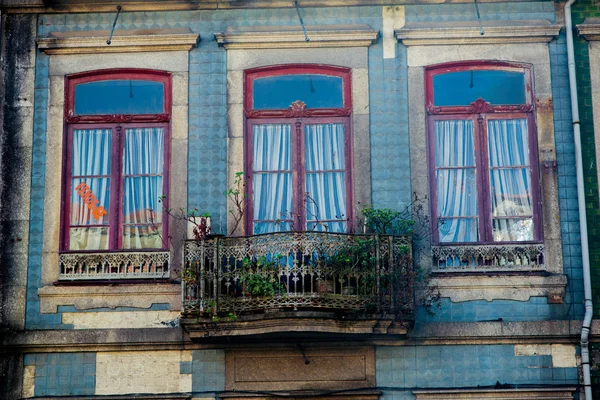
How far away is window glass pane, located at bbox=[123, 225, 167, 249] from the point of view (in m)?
14.6

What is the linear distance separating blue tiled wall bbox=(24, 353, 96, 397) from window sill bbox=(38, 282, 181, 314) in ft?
1.92

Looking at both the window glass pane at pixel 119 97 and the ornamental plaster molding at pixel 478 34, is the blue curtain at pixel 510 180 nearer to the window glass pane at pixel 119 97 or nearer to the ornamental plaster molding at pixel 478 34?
the ornamental plaster molding at pixel 478 34

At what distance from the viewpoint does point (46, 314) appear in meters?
14.2

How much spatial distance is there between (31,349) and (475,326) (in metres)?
5.38

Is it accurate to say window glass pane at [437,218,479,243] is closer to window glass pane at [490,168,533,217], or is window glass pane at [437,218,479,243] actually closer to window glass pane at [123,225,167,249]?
window glass pane at [490,168,533,217]

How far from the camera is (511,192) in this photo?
14.6 meters

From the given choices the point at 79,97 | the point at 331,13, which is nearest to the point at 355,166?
the point at 331,13

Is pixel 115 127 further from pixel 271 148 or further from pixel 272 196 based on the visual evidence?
pixel 272 196

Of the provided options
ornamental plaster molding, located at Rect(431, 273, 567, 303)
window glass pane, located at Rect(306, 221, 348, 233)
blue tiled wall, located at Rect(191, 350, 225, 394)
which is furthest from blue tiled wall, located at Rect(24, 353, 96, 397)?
ornamental plaster molding, located at Rect(431, 273, 567, 303)

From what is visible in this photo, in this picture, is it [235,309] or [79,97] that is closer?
[235,309]

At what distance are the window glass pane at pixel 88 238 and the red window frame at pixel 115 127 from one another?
6 cm

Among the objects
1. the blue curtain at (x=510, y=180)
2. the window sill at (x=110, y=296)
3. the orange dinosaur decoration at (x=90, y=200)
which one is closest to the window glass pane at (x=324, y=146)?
the blue curtain at (x=510, y=180)

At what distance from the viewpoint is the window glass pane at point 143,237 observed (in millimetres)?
14594

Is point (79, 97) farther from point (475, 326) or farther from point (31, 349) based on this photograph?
point (475, 326)
